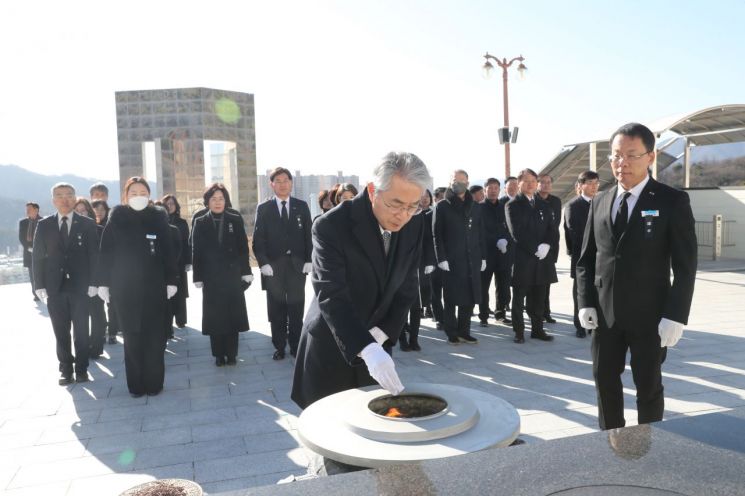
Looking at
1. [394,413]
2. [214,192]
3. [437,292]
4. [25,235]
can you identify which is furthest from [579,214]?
[25,235]

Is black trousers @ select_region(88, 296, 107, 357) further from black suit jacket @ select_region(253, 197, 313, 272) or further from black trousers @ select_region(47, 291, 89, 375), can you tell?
black suit jacket @ select_region(253, 197, 313, 272)

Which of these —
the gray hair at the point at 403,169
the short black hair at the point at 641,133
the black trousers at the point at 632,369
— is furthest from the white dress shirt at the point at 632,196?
the gray hair at the point at 403,169

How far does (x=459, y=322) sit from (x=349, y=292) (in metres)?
4.88

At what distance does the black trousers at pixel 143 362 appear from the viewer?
5480mm

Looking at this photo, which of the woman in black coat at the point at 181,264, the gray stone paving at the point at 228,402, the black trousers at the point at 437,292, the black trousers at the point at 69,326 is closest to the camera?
the gray stone paving at the point at 228,402

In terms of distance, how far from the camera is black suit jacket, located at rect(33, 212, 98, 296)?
5.96 metres

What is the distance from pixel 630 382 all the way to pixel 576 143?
13647 millimetres

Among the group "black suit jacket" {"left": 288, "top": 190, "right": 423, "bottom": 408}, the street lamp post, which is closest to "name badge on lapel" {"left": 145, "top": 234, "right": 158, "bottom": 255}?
"black suit jacket" {"left": 288, "top": 190, "right": 423, "bottom": 408}

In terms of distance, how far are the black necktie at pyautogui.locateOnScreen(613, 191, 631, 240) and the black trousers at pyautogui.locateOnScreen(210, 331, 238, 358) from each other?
4.51 m

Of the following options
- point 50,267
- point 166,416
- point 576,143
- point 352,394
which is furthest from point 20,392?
point 576,143

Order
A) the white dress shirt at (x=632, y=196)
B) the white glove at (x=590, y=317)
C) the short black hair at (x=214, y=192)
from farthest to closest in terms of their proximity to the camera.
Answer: the short black hair at (x=214, y=192)
the white glove at (x=590, y=317)
the white dress shirt at (x=632, y=196)

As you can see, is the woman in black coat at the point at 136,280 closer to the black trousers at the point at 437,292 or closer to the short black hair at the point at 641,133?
the black trousers at the point at 437,292

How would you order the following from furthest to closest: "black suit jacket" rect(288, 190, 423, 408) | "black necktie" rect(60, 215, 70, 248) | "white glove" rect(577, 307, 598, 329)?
1. "black necktie" rect(60, 215, 70, 248)
2. "white glove" rect(577, 307, 598, 329)
3. "black suit jacket" rect(288, 190, 423, 408)

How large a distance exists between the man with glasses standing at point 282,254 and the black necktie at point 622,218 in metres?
4.16
